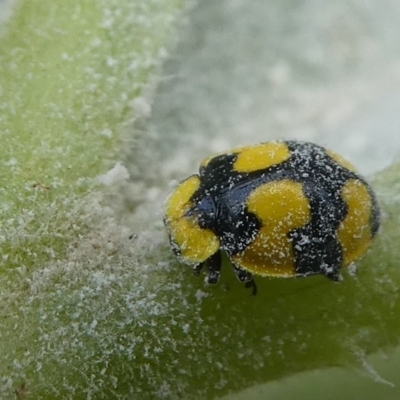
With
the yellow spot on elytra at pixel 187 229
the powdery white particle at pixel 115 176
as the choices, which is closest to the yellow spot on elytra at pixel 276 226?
the yellow spot on elytra at pixel 187 229

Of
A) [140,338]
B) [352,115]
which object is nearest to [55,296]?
[140,338]

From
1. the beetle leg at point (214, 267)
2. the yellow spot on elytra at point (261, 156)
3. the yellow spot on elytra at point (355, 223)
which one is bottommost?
the beetle leg at point (214, 267)

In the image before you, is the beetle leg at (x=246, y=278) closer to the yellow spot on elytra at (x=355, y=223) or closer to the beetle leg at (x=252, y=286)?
the beetle leg at (x=252, y=286)

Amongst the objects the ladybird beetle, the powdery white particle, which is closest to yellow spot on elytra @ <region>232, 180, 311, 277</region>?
the ladybird beetle

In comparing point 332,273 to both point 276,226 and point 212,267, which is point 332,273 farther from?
point 212,267

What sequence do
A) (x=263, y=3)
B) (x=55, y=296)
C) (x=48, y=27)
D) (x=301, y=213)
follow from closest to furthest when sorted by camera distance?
(x=55, y=296), (x=301, y=213), (x=48, y=27), (x=263, y=3)

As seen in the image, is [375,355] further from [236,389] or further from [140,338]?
[140,338]

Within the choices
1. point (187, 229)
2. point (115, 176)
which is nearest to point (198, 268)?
point (187, 229)
